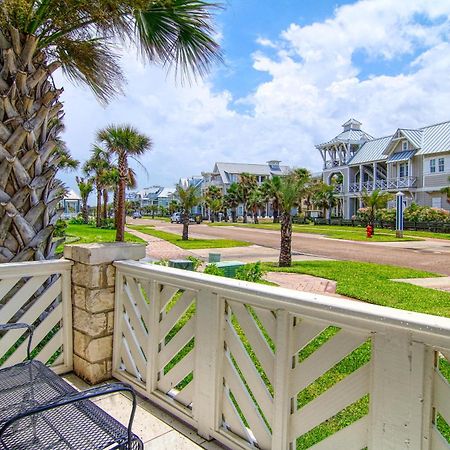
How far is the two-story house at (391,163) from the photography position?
34.6m

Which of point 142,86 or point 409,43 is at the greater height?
point 409,43

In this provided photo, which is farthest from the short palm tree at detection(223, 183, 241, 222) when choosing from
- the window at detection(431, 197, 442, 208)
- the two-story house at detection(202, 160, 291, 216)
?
the window at detection(431, 197, 442, 208)

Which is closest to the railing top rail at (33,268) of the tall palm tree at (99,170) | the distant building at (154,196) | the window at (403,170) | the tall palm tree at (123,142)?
the tall palm tree at (123,142)

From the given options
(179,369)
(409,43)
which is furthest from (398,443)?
(409,43)

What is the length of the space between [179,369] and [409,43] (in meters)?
9.49

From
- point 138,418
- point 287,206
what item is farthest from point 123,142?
point 138,418

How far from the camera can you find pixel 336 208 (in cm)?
5303

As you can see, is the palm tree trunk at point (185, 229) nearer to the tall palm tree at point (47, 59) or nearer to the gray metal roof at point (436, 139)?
the tall palm tree at point (47, 59)

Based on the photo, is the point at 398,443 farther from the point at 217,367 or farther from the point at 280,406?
the point at 217,367

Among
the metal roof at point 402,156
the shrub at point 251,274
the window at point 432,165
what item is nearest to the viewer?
the shrub at point 251,274

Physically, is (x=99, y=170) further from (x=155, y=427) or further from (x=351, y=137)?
(x=155, y=427)

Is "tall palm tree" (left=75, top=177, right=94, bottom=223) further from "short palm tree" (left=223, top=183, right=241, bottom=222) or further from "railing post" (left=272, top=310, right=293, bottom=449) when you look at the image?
"railing post" (left=272, top=310, right=293, bottom=449)

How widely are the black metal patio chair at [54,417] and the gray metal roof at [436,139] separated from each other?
37500mm

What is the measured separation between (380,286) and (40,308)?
746 centimetres
